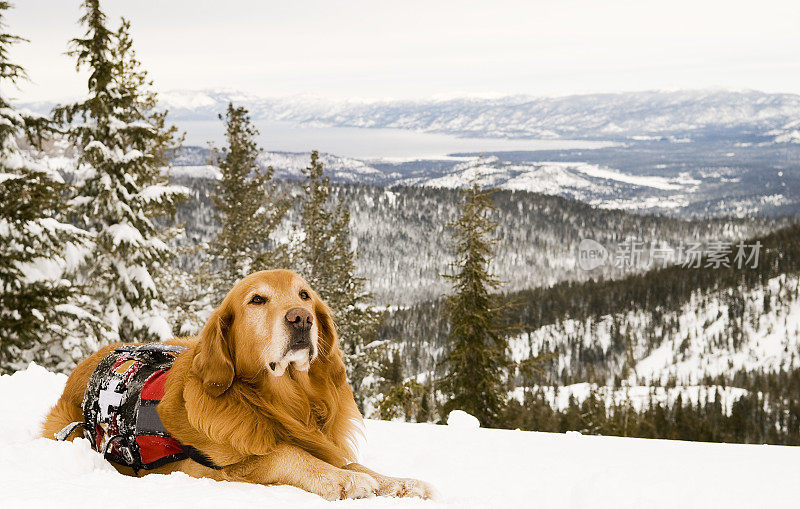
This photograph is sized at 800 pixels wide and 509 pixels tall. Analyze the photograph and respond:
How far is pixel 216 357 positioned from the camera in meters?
3.57

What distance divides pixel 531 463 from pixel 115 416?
3304 millimetres

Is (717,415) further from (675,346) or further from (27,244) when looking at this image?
(27,244)

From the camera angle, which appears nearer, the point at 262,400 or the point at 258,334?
the point at 258,334

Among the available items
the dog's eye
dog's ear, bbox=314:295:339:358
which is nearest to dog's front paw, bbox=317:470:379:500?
dog's ear, bbox=314:295:339:358

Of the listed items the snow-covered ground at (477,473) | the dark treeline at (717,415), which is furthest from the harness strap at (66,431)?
the dark treeline at (717,415)

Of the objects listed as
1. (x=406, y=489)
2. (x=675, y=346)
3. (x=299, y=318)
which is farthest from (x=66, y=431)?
(x=675, y=346)

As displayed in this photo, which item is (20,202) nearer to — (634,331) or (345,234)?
(345,234)

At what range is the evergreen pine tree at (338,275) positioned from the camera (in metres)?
25.4

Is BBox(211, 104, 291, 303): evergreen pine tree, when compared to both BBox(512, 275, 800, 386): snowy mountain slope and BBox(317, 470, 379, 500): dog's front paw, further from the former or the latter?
BBox(512, 275, 800, 386): snowy mountain slope

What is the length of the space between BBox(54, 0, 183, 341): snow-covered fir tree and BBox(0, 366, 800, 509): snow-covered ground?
10.9 m

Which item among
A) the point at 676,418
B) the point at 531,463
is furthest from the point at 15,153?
the point at 676,418

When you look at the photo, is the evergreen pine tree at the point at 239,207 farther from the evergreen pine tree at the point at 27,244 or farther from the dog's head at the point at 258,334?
the dog's head at the point at 258,334

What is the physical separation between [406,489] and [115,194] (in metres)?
15.3

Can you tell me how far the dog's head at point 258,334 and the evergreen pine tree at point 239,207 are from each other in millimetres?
18623
